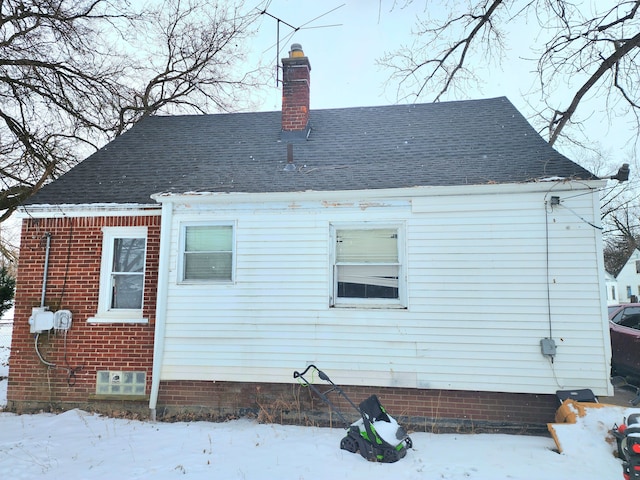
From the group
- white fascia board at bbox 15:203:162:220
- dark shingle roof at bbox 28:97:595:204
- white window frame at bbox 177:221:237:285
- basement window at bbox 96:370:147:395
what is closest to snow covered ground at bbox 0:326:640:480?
basement window at bbox 96:370:147:395

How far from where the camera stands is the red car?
849 centimetres

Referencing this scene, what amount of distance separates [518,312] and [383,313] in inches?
73.6

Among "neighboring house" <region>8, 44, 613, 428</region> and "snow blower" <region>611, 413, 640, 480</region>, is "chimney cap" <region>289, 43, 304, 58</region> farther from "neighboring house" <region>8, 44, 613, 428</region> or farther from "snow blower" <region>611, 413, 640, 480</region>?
"snow blower" <region>611, 413, 640, 480</region>

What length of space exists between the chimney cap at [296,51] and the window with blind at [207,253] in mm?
4544

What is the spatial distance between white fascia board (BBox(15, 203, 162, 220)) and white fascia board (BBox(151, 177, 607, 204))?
43cm

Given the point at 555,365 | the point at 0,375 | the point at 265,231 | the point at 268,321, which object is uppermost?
the point at 265,231

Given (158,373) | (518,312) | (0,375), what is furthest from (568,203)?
(0,375)

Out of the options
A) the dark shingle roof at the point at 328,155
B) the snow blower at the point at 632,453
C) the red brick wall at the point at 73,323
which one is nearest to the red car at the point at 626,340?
the dark shingle roof at the point at 328,155

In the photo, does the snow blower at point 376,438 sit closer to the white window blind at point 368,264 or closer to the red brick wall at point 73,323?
the white window blind at point 368,264

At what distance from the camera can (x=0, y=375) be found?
11.0 meters

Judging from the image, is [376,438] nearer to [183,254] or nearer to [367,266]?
[367,266]

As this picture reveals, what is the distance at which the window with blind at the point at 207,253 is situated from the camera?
707 cm

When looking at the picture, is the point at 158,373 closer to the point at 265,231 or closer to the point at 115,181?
the point at 265,231

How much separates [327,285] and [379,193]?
1.58m
